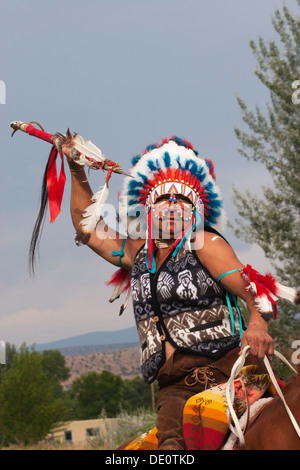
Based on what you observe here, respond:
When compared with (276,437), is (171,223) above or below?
above

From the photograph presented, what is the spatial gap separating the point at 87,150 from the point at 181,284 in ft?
4.54

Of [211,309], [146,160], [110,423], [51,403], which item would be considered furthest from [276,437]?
[51,403]

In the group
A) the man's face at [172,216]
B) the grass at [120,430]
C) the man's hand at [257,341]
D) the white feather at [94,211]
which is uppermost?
the white feather at [94,211]

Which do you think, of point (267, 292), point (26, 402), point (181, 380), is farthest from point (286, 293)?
point (26, 402)

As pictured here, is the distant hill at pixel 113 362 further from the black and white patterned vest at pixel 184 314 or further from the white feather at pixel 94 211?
the black and white patterned vest at pixel 184 314

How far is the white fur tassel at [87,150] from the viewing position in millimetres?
4994

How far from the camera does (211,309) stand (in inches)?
167

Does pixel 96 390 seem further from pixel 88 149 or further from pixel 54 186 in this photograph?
pixel 88 149

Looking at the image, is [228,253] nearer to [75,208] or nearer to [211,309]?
[211,309]

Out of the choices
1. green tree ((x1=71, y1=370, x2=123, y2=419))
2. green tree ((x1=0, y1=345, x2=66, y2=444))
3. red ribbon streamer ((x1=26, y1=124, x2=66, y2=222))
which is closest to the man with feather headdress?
red ribbon streamer ((x1=26, y1=124, x2=66, y2=222))

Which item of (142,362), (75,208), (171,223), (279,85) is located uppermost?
(279,85)

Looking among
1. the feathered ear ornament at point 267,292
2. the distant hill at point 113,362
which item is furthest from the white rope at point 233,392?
the distant hill at point 113,362

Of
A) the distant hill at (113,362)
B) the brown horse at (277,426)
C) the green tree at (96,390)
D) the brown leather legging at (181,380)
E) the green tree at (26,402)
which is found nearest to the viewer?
the brown horse at (277,426)

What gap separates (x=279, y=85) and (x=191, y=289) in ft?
36.4
